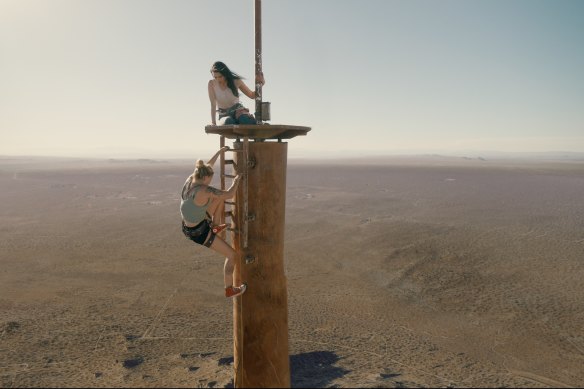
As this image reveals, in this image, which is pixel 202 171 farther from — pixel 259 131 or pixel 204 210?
pixel 259 131

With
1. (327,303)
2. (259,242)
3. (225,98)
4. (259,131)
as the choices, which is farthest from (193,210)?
(327,303)

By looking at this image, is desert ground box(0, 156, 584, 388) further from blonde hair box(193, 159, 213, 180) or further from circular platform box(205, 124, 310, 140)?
circular platform box(205, 124, 310, 140)

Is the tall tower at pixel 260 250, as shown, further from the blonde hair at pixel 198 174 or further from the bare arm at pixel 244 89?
the bare arm at pixel 244 89

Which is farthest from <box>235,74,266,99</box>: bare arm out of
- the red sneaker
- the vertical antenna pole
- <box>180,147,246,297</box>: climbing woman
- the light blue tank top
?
the red sneaker

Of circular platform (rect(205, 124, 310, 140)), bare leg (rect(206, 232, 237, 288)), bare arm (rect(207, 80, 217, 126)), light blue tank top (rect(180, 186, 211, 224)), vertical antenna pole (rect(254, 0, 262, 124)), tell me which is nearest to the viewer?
circular platform (rect(205, 124, 310, 140))

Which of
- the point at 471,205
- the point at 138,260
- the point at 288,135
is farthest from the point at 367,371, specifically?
the point at 471,205
